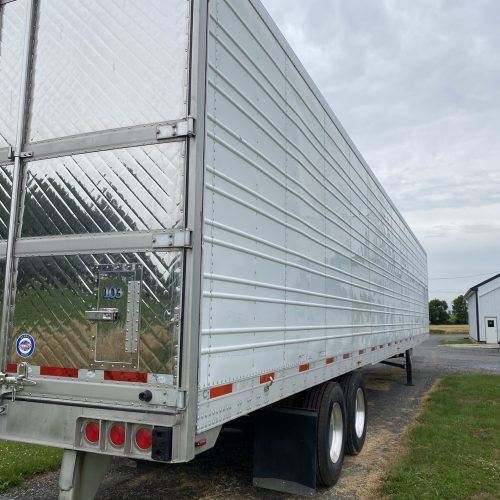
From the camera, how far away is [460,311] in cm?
7594

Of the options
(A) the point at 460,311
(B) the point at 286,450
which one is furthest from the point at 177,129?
(A) the point at 460,311

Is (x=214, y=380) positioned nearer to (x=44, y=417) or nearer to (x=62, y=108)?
(x=44, y=417)

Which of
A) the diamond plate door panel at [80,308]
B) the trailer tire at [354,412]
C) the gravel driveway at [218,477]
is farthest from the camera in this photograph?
the trailer tire at [354,412]

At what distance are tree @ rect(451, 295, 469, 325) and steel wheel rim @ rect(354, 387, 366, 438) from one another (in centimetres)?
6330

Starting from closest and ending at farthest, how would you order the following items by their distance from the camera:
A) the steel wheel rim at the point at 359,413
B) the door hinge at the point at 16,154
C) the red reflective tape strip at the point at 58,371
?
the red reflective tape strip at the point at 58,371, the door hinge at the point at 16,154, the steel wheel rim at the point at 359,413

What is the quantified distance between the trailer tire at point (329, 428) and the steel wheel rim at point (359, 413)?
0.77m

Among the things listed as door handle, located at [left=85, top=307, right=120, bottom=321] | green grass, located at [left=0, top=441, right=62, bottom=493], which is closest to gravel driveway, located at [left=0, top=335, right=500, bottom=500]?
green grass, located at [left=0, top=441, right=62, bottom=493]

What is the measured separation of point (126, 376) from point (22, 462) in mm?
3330

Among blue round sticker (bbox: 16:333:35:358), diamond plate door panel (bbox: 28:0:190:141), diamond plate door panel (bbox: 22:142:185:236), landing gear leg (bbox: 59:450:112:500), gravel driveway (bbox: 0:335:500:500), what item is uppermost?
diamond plate door panel (bbox: 28:0:190:141)

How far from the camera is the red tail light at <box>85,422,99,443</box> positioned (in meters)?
2.80

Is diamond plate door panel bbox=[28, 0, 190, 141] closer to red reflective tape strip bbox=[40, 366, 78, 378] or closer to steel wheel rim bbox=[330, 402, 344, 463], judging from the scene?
red reflective tape strip bbox=[40, 366, 78, 378]

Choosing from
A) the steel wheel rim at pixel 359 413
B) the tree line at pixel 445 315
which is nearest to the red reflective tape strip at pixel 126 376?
the steel wheel rim at pixel 359 413

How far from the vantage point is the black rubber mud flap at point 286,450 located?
435 centimetres

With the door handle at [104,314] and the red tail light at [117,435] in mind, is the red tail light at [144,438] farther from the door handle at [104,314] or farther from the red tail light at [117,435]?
the door handle at [104,314]
